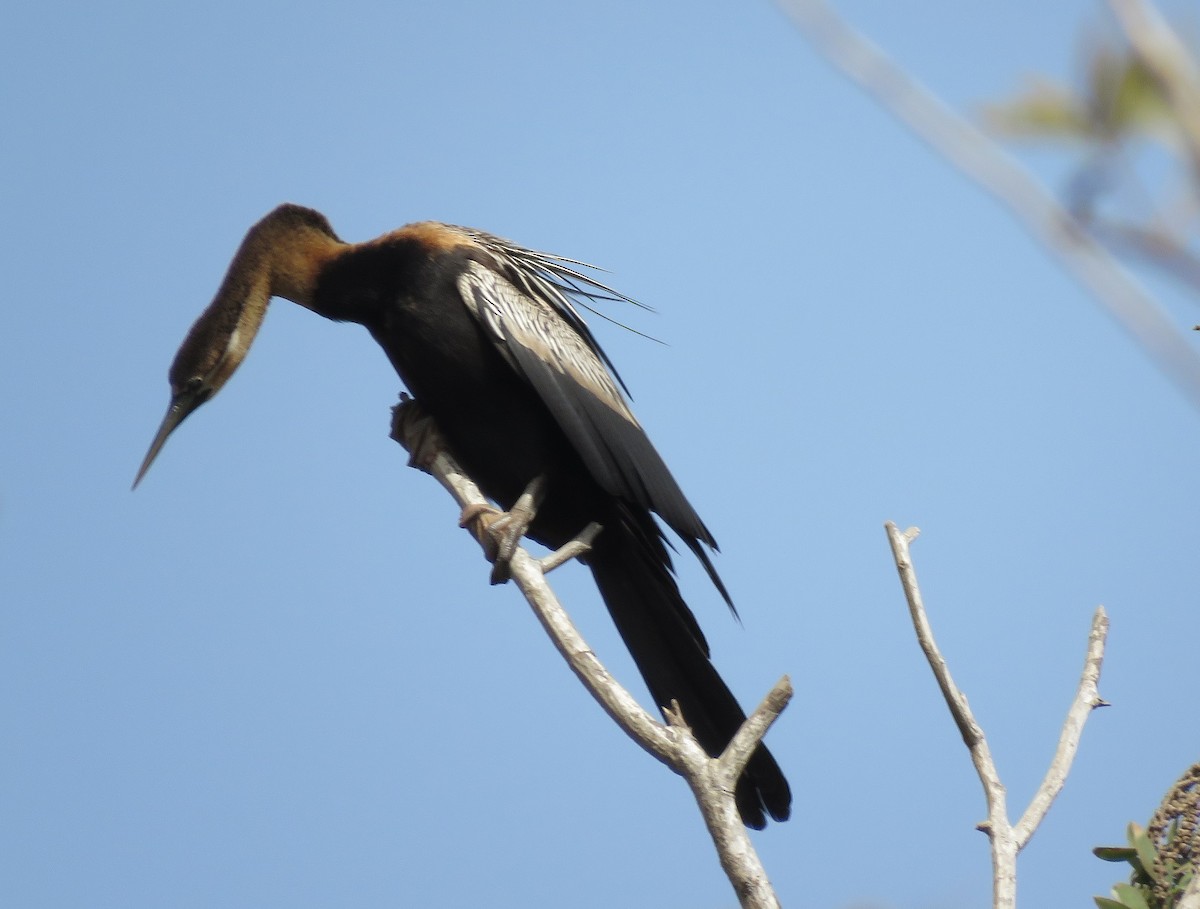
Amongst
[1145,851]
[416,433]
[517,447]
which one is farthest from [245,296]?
[1145,851]

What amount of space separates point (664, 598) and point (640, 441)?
20.9 inches

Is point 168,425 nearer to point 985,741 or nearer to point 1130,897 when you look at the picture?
point 985,741

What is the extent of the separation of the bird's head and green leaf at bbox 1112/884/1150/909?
3.11 meters

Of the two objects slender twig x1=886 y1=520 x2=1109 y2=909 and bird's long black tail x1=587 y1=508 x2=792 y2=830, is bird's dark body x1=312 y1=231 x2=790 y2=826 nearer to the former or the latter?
bird's long black tail x1=587 y1=508 x2=792 y2=830

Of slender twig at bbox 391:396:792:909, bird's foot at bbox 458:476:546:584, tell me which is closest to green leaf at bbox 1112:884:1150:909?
slender twig at bbox 391:396:792:909

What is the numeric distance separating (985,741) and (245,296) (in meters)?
2.92

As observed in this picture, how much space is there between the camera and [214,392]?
463cm

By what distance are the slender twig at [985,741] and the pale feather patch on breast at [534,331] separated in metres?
1.47

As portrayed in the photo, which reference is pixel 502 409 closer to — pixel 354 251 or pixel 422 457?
pixel 422 457

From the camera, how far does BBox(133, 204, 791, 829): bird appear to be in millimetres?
4016

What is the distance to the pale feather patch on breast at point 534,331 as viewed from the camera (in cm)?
Answer: 411

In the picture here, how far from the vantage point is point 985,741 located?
114 inches

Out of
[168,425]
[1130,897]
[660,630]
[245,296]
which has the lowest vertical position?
[1130,897]

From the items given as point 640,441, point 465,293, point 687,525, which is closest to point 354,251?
point 465,293
